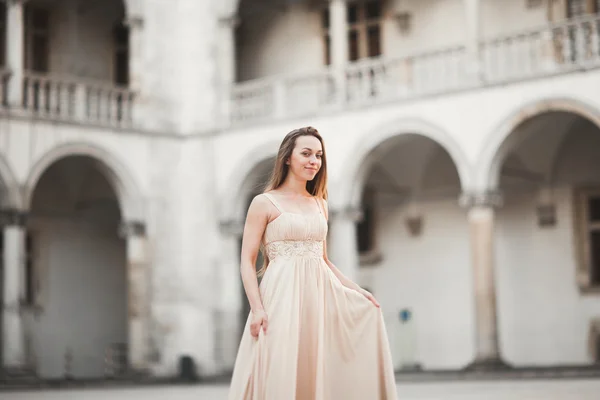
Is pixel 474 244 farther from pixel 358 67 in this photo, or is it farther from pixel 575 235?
pixel 358 67

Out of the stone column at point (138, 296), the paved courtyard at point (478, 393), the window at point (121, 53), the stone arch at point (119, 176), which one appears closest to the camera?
the paved courtyard at point (478, 393)

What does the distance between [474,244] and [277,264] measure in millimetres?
12691

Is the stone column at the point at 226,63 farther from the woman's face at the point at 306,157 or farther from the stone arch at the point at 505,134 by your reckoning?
the woman's face at the point at 306,157

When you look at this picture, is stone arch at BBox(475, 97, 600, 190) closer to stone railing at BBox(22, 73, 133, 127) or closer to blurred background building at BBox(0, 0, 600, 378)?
blurred background building at BBox(0, 0, 600, 378)

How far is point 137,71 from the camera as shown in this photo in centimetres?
2075

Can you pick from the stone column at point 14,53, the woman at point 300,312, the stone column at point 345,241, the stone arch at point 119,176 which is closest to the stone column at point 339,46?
the stone column at point 345,241

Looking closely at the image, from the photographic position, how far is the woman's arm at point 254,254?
16.7 ft

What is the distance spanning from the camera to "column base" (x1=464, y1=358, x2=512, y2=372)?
16781 millimetres

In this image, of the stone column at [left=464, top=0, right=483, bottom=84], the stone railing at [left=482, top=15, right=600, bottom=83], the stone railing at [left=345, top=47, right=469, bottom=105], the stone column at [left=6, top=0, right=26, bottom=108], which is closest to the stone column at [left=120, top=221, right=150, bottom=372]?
the stone column at [left=6, top=0, right=26, bottom=108]

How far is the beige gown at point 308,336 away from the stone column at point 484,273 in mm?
12149

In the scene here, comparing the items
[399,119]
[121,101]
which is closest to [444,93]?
[399,119]

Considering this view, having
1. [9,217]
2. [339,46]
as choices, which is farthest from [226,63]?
[9,217]

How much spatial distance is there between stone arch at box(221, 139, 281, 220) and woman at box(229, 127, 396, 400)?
14876 mm

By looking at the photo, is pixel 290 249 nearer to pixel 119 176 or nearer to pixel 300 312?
pixel 300 312
